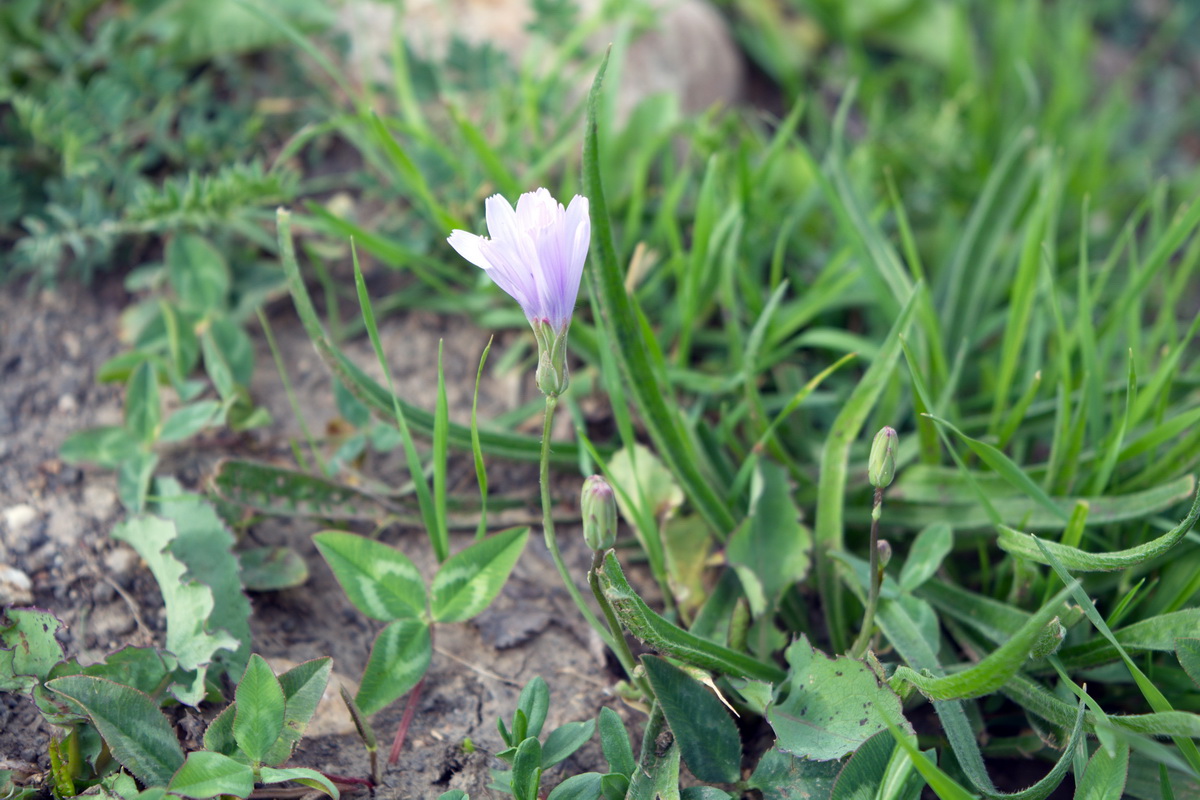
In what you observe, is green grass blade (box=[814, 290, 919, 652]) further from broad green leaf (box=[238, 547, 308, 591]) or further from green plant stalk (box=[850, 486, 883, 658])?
broad green leaf (box=[238, 547, 308, 591])

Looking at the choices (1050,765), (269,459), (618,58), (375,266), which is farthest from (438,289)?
(1050,765)

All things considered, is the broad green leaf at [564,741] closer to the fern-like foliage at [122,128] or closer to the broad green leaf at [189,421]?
the broad green leaf at [189,421]

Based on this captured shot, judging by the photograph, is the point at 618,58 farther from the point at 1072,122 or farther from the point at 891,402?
the point at 1072,122

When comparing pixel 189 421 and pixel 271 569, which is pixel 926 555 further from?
pixel 189 421

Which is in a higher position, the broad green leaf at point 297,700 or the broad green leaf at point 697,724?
the broad green leaf at point 297,700

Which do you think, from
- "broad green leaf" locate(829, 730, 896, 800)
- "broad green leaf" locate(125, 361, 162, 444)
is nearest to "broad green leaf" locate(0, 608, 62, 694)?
"broad green leaf" locate(125, 361, 162, 444)

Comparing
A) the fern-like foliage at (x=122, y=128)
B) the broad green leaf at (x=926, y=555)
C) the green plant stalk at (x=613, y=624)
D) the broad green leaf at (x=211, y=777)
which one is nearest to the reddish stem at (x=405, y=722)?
the broad green leaf at (x=211, y=777)

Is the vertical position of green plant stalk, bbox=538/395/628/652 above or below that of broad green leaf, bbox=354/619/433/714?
above
